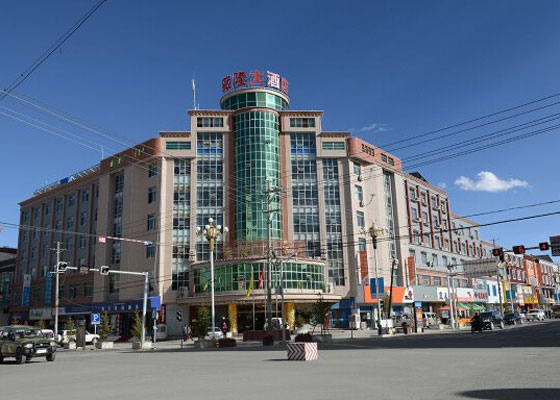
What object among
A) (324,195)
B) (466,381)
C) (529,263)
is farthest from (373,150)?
(529,263)

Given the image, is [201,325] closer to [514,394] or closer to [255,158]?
[255,158]

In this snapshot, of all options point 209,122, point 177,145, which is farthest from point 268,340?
point 209,122

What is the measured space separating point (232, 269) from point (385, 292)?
19.8 metres

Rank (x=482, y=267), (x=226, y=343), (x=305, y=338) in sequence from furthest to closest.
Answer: (x=482, y=267) → (x=226, y=343) → (x=305, y=338)

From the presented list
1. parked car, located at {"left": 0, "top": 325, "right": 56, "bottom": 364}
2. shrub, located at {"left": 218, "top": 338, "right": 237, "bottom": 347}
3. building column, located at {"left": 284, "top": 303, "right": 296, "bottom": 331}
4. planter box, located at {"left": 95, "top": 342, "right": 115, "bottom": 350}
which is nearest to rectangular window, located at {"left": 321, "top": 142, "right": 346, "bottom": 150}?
building column, located at {"left": 284, "top": 303, "right": 296, "bottom": 331}

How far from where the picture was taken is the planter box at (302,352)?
20005 millimetres

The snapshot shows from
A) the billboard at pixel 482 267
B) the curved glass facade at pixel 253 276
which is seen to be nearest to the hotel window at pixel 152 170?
the curved glass facade at pixel 253 276

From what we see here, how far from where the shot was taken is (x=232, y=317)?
187 ft

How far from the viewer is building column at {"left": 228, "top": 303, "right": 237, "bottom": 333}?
5678cm

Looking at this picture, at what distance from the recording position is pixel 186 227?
207 ft

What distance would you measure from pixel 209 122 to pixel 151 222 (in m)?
15.2

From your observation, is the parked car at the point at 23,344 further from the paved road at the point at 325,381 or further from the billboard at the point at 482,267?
the billboard at the point at 482,267

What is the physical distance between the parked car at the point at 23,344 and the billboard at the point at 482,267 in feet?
195

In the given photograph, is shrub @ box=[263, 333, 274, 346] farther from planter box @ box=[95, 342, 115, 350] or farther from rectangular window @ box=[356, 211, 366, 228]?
rectangular window @ box=[356, 211, 366, 228]
